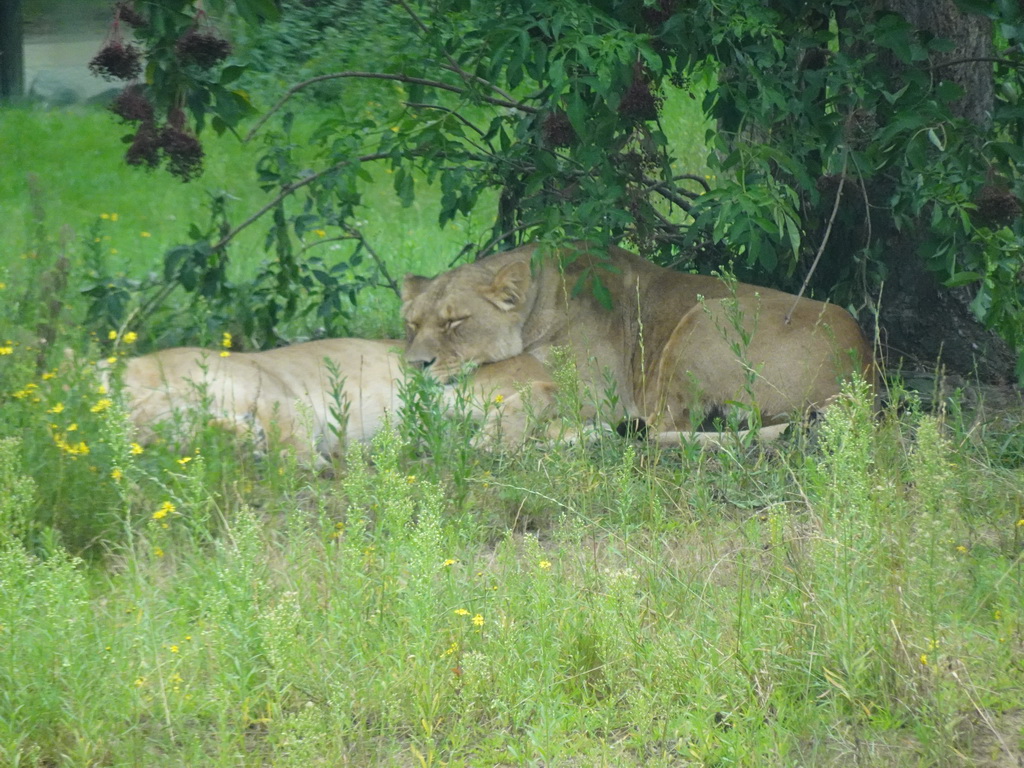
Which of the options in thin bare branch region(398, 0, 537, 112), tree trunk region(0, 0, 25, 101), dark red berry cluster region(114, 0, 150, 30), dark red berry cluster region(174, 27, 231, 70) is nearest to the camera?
dark red berry cluster region(114, 0, 150, 30)

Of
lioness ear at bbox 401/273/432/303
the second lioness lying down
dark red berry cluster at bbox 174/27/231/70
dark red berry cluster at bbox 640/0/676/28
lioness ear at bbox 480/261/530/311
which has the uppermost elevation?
dark red berry cluster at bbox 640/0/676/28

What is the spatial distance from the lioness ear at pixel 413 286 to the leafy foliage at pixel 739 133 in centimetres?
38

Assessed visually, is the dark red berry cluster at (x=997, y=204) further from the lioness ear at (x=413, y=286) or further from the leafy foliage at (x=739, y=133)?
the lioness ear at (x=413, y=286)

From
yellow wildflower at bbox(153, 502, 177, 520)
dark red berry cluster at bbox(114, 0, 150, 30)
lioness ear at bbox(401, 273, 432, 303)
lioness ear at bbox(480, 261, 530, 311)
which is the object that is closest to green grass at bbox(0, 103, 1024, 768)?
yellow wildflower at bbox(153, 502, 177, 520)

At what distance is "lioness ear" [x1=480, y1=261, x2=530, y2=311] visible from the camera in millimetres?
6117

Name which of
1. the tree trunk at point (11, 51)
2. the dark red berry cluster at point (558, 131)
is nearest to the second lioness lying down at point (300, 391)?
the dark red berry cluster at point (558, 131)

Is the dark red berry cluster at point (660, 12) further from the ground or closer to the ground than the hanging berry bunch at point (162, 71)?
further from the ground

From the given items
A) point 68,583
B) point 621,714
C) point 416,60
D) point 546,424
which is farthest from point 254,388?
point 621,714

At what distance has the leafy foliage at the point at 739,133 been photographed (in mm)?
4934

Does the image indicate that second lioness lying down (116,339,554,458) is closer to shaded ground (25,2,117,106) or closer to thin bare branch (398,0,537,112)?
thin bare branch (398,0,537,112)

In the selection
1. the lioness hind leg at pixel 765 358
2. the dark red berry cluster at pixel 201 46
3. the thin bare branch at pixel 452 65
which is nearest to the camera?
the dark red berry cluster at pixel 201 46

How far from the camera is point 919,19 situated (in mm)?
6074

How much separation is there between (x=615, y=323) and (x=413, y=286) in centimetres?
105

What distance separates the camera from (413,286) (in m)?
6.46
